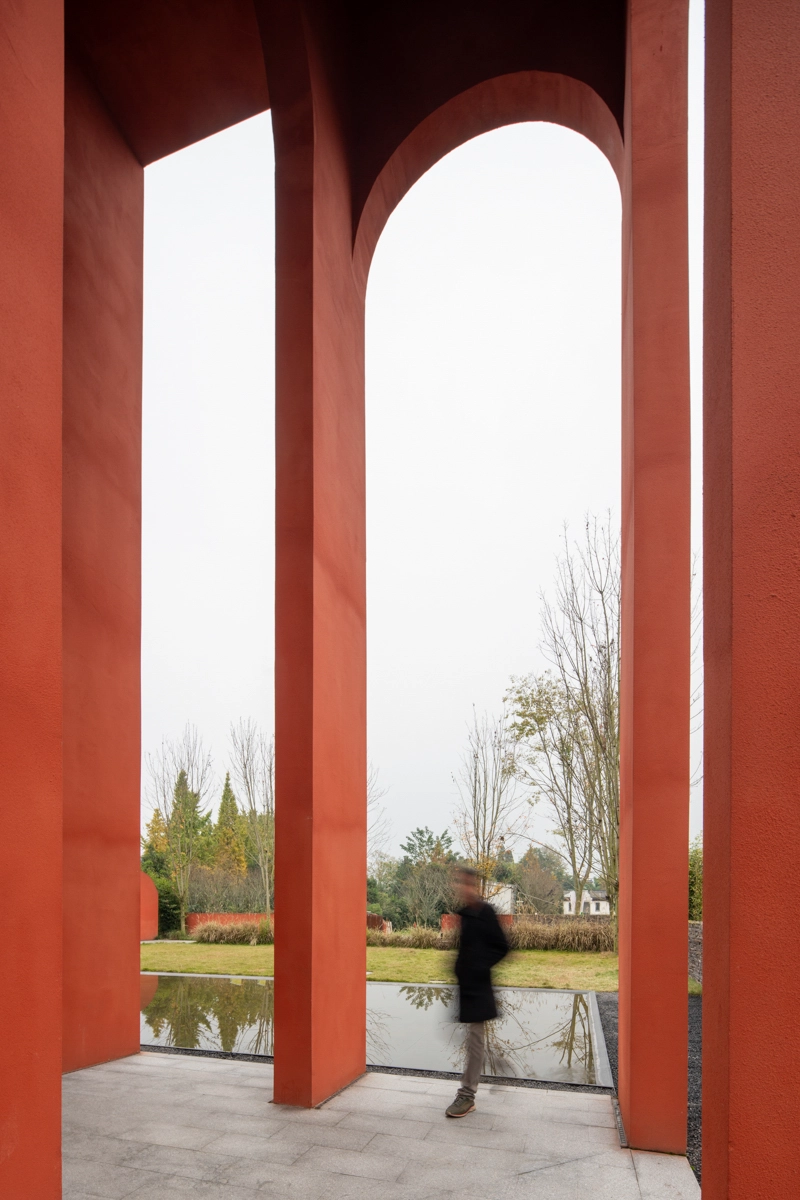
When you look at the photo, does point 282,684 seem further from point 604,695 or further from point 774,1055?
point 604,695

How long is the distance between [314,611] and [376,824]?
16.7m

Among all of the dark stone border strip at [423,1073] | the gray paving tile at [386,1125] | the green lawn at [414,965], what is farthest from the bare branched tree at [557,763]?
the gray paving tile at [386,1125]

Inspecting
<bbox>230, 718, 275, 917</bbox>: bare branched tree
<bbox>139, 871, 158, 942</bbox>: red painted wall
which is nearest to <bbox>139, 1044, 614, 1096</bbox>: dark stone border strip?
<bbox>139, 871, 158, 942</bbox>: red painted wall

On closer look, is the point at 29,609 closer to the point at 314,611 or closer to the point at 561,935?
the point at 314,611

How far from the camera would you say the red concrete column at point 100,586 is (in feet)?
22.1

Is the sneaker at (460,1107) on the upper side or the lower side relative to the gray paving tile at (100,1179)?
lower

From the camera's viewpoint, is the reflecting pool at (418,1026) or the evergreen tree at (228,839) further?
the evergreen tree at (228,839)

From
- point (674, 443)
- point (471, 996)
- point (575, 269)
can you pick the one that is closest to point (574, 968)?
point (471, 996)

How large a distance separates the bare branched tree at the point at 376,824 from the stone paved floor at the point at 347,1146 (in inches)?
599

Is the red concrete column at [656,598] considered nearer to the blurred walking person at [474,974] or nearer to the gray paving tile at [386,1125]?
the blurred walking person at [474,974]

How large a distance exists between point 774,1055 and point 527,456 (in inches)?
1069

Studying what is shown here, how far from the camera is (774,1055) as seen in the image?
178 centimetres

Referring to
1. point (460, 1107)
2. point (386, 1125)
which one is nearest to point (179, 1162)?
point (386, 1125)

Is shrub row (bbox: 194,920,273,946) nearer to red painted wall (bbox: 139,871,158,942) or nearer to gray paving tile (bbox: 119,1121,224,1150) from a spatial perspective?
red painted wall (bbox: 139,871,158,942)
